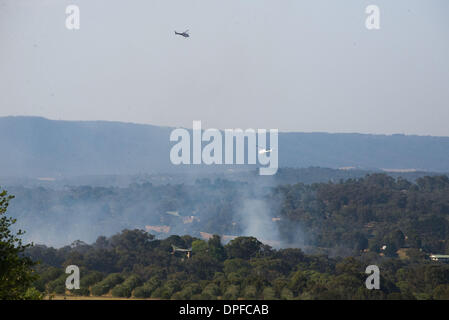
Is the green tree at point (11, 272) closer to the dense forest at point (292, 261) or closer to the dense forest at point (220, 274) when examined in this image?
the dense forest at point (220, 274)

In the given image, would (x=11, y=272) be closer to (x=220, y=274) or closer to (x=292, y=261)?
(x=220, y=274)

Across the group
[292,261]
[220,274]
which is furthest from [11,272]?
[292,261]

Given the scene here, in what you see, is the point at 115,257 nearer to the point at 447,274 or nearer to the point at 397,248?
the point at 447,274

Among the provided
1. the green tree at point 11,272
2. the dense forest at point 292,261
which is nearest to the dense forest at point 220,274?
the dense forest at point 292,261

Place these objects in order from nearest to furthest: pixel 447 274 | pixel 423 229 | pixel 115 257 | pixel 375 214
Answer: pixel 447 274, pixel 115 257, pixel 423 229, pixel 375 214

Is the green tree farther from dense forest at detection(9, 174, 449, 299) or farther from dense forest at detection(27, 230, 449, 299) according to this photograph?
dense forest at detection(9, 174, 449, 299)

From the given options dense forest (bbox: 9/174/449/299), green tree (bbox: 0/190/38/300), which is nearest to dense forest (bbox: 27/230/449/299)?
dense forest (bbox: 9/174/449/299)

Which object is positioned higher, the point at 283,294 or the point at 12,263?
the point at 12,263
